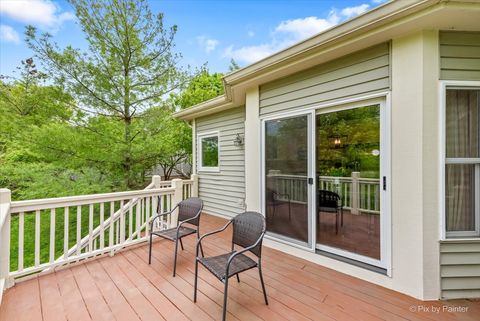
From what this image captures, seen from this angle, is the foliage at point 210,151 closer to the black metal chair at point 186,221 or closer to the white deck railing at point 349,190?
the black metal chair at point 186,221

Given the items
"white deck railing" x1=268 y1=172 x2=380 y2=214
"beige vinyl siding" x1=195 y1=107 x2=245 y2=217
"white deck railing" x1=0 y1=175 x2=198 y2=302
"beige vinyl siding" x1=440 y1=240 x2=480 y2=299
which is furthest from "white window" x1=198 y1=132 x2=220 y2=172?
"beige vinyl siding" x1=440 y1=240 x2=480 y2=299

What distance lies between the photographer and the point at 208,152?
6.09 meters

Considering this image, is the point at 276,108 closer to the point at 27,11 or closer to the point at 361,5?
the point at 361,5

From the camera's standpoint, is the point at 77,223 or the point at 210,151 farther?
the point at 210,151

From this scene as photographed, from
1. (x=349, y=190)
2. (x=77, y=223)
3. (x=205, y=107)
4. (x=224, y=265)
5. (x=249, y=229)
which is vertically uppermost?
(x=205, y=107)

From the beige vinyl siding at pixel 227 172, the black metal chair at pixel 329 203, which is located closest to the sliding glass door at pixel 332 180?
the black metal chair at pixel 329 203

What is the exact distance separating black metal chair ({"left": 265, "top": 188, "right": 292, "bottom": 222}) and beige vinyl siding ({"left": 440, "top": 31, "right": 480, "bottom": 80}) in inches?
91.7

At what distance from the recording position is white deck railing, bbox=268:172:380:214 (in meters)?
2.63

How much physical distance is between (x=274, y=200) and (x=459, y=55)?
276cm

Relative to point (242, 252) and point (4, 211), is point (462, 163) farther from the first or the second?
point (4, 211)

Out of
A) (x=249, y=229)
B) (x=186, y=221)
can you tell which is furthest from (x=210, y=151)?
(x=249, y=229)

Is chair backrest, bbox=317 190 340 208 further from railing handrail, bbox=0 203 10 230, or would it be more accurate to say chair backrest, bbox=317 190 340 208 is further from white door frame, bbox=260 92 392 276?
railing handrail, bbox=0 203 10 230

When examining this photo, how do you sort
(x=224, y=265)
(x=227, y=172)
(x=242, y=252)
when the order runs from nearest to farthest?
1. (x=242, y=252)
2. (x=224, y=265)
3. (x=227, y=172)

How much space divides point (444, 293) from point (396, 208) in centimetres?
91
